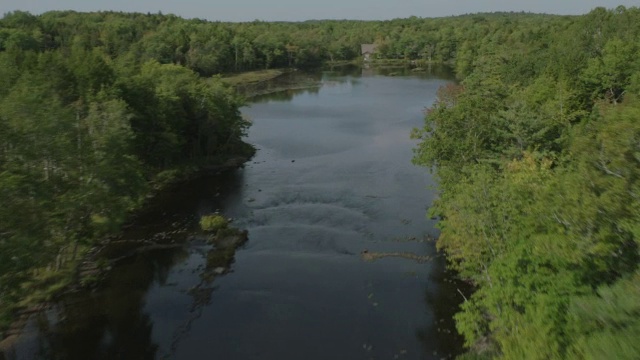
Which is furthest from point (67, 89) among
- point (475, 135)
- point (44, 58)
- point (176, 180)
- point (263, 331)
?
point (475, 135)

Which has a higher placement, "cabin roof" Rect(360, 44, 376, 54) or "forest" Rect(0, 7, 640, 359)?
"forest" Rect(0, 7, 640, 359)

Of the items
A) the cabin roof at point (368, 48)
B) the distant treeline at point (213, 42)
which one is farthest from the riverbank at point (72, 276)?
the cabin roof at point (368, 48)

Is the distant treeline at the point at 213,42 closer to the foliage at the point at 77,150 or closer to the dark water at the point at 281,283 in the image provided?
the foliage at the point at 77,150

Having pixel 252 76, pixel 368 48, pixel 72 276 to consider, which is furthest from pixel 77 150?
pixel 368 48

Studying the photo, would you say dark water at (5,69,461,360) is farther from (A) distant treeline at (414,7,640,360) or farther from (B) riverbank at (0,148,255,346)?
(A) distant treeline at (414,7,640,360)

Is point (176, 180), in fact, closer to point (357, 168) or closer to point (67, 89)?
point (67, 89)

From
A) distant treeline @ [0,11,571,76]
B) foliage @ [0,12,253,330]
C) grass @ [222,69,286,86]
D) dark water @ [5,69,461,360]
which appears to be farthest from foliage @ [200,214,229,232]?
grass @ [222,69,286,86]

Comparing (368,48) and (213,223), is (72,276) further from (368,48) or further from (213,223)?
(368,48)
